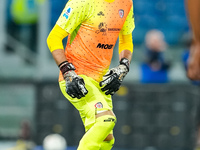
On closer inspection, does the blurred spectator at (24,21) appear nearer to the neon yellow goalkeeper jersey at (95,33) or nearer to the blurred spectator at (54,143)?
the blurred spectator at (54,143)

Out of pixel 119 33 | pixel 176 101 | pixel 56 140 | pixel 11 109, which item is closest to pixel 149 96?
pixel 176 101

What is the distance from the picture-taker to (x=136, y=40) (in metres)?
12.5

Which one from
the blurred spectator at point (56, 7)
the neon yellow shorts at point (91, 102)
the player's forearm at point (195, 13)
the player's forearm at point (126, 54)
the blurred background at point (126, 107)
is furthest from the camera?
the blurred spectator at point (56, 7)

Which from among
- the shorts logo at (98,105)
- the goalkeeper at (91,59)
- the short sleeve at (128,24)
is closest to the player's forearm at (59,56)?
the goalkeeper at (91,59)

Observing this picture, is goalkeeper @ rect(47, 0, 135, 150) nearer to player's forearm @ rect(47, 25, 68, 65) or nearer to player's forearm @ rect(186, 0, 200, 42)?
player's forearm @ rect(47, 25, 68, 65)

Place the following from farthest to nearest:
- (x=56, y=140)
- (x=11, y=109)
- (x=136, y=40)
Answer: (x=136, y=40), (x=11, y=109), (x=56, y=140)

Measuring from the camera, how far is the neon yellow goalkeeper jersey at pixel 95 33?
18.4 ft

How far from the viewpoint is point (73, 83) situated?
17.9ft

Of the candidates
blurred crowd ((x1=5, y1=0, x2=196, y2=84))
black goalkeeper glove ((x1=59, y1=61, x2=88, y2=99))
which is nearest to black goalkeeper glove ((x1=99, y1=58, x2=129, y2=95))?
black goalkeeper glove ((x1=59, y1=61, x2=88, y2=99))

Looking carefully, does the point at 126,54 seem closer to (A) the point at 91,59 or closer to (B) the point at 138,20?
(A) the point at 91,59

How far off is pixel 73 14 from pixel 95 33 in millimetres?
325

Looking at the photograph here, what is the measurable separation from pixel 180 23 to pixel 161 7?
0.57 metres

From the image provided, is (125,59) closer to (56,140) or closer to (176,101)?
(56,140)

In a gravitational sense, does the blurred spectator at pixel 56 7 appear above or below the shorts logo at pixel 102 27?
above
